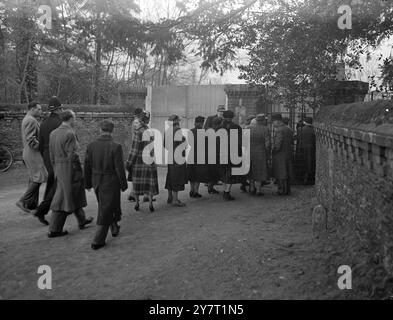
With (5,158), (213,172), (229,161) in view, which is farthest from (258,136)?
(5,158)

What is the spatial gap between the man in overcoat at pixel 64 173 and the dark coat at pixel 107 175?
0.67m

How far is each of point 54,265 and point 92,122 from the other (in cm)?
1001

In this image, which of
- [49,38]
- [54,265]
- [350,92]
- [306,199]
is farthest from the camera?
[49,38]

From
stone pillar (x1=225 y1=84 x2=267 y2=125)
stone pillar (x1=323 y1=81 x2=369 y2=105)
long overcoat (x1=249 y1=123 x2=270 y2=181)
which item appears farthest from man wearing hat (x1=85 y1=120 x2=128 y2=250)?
stone pillar (x1=225 y1=84 x2=267 y2=125)

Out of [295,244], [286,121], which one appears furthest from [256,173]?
[295,244]

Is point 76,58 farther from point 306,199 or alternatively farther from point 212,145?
point 306,199

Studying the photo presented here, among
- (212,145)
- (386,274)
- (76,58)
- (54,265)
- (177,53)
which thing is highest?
(76,58)

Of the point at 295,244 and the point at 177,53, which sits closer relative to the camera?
the point at 295,244

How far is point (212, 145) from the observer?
9156mm

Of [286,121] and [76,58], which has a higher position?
[76,58]

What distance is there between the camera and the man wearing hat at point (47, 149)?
7398 millimetres

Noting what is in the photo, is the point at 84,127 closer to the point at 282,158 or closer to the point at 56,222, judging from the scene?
the point at 282,158

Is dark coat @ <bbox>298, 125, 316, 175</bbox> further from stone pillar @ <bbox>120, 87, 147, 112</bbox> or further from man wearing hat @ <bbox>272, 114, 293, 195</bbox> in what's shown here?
stone pillar @ <bbox>120, 87, 147, 112</bbox>
